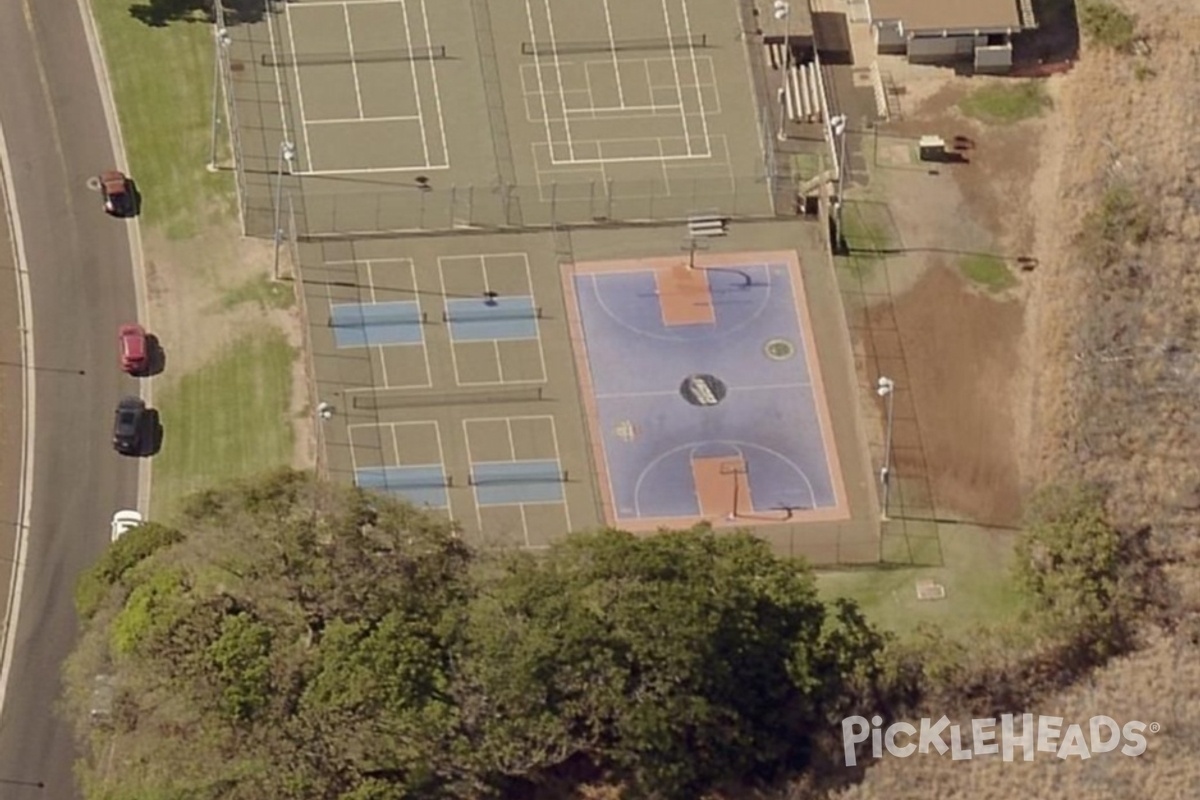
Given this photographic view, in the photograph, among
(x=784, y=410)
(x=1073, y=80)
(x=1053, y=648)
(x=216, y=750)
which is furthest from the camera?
(x=1073, y=80)

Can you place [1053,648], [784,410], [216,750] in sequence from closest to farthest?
[216,750] → [1053,648] → [784,410]

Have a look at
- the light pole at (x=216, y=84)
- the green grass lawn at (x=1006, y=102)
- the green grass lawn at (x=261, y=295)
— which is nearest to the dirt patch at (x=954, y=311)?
the green grass lawn at (x=1006, y=102)

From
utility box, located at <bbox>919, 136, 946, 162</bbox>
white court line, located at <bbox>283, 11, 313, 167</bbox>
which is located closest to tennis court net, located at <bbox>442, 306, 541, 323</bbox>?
white court line, located at <bbox>283, 11, 313, 167</bbox>

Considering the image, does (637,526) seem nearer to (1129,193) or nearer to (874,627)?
(874,627)

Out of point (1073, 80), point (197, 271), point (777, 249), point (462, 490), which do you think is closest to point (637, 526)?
point (462, 490)

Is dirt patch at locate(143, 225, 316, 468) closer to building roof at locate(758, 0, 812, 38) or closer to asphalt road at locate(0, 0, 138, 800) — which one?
asphalt road at locate(0, 0, 138, 800)

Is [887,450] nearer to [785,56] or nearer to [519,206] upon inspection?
[519,206]

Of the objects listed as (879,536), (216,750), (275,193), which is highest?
(275,193)
